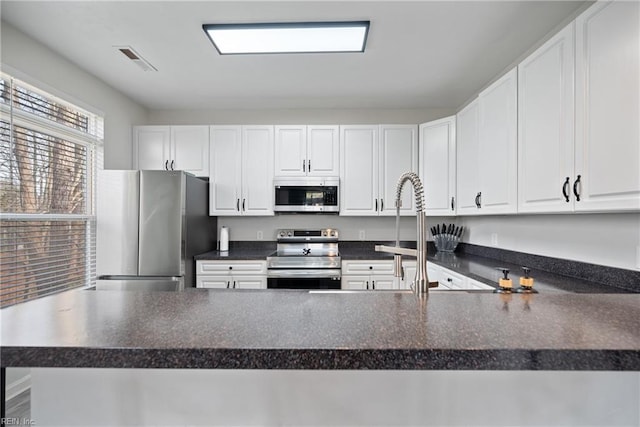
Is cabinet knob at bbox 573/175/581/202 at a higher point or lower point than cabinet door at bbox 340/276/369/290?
higher

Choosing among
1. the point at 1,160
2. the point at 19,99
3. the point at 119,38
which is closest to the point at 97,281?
the point at 1,160

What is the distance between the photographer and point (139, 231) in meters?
2.80

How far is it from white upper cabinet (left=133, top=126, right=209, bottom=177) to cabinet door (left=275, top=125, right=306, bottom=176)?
2.70 ft

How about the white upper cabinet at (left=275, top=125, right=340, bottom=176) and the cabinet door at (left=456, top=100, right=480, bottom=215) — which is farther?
the white upper cabinet at (left=275, top=125, right=340, bottom=176)

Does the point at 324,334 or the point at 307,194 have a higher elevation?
the point at 307,194

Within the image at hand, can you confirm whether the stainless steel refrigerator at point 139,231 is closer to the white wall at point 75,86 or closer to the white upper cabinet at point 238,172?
the white wall at point 75,86

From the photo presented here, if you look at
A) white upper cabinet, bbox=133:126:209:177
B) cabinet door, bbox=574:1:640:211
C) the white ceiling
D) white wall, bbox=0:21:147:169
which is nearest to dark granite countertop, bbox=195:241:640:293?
cabinet door, bbox=574:1:640:211

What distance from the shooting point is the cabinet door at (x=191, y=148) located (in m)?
3.52

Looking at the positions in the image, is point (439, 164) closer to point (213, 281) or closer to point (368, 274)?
point (368, 274)

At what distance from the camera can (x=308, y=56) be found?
251 centimetres

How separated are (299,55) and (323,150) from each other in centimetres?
117

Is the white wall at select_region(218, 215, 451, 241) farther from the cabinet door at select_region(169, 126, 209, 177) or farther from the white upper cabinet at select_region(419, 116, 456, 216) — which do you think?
the cabinet door at select_region(169, 126, 209, 177)

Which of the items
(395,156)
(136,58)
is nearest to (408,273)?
→ (395,156)

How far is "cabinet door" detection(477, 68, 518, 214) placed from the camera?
6.90 feet
